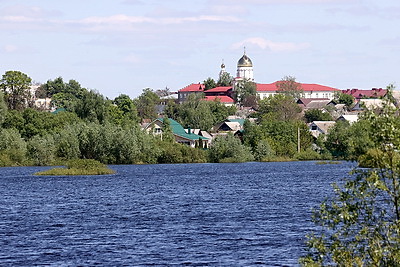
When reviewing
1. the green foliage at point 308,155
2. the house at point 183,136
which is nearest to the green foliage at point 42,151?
the house at point 183,136

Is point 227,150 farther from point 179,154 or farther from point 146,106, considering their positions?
point 146,106

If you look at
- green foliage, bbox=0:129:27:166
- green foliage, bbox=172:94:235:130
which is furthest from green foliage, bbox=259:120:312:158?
green foliage, bbox=0:129:27:166

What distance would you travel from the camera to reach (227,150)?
95.8 meters

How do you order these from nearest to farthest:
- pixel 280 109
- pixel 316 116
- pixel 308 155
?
pixel 308 155, pixel 316 116, pixel 280 109

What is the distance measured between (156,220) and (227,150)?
59.5m

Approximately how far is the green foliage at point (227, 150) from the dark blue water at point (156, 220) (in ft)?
94.3

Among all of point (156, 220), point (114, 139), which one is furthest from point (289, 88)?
point (156, 220)

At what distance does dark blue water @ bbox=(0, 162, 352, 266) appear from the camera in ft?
86.2

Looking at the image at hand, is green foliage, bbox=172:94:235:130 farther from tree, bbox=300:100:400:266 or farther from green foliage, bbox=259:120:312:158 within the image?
tree, bbox=300:100:400:266

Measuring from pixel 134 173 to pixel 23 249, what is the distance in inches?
1774

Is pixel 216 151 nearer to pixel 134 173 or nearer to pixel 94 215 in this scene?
pixel 134 173

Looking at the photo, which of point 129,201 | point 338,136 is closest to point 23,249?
point 129,201

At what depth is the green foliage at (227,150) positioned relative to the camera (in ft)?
314

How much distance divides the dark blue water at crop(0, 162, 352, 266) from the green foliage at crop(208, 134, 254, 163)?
28.7 meters
